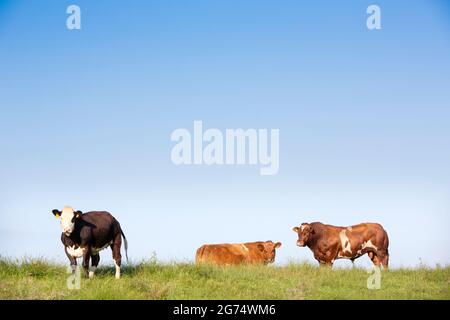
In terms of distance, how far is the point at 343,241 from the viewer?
→ 21891 millimetres

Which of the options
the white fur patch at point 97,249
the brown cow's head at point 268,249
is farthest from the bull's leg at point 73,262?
the brown cow's head at point 268,249

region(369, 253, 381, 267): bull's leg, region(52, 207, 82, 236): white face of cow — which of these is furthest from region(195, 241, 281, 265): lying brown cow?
region(52, 207, 82, 236): white face of cow

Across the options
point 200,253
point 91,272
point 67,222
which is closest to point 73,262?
point 91,272

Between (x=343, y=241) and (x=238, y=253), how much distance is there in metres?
3.66

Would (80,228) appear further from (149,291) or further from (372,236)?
(372,236)

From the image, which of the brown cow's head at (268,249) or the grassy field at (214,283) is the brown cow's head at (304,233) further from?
the grassy field at (214,283)

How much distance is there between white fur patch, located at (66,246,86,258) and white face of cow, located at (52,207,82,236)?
451 millimetres

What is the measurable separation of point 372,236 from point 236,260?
469 centimetres

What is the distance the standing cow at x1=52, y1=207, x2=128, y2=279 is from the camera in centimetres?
1568

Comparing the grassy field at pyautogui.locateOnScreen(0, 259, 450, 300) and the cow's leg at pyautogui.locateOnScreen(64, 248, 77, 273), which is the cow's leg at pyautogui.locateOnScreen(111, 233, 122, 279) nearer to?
the grassy field at pyautogui.locateOnScreen(0, 259, 450, 300)

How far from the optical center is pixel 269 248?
23469 millimetres

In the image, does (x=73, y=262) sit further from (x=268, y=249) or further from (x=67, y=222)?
(x=268, y=249)
